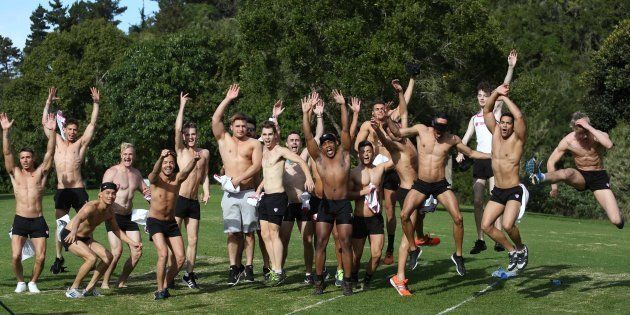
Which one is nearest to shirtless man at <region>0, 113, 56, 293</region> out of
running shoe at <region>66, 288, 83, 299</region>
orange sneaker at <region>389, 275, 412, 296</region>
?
running shoe at <region>66, 288, 83, 299</region>

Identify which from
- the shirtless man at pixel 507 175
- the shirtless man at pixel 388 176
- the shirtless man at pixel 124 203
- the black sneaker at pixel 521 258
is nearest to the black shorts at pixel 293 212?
the shirtless man at pixel 388 176

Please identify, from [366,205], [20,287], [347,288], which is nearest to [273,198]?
[366,205]

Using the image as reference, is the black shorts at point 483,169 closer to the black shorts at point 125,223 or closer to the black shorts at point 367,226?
the black shorts at point 367,226

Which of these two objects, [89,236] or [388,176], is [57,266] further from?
[388,176]

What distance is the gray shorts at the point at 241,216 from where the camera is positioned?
1722cm

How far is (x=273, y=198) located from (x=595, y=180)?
17.4 ft

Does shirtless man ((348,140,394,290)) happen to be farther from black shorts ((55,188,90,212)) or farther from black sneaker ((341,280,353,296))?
black shorts ((55,188,90,212))

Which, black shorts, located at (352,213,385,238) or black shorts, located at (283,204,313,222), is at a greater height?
black shorts, located at (283,204,313,222)

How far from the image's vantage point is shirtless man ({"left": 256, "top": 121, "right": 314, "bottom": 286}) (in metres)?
16.8

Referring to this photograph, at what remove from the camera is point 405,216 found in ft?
53.5

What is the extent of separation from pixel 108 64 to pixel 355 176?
214ft

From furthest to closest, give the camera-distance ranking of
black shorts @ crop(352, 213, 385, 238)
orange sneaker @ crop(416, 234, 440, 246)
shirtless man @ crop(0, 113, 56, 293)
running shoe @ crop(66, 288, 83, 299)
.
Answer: orange sneaker @ crop(416, 234, 440, 246) → black shorts @ crop(352, 213, 385, 238) → shirtless man @ crop(0, 113, 56, 293) → running shoe @ crop(66, 288, 83, 299)

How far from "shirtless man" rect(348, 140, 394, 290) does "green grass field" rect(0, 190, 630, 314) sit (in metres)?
0.71

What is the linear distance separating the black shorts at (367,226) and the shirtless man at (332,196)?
1.66 ft
